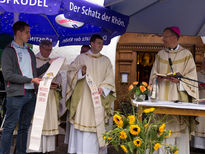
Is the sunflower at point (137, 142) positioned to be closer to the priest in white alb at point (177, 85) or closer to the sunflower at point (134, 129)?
the sunflower at point (134, 129)

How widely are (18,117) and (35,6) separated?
58.0 inches

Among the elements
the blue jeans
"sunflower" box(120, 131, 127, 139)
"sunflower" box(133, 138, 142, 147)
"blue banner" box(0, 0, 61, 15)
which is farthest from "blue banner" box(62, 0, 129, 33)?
"sunflower" box(133, 138, 142, 147)

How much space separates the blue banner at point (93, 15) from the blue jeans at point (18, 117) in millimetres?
1272

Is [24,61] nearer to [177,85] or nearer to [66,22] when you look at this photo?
[66,22]

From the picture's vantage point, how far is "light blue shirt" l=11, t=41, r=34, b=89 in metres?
3.79

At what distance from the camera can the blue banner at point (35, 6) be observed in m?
3.27

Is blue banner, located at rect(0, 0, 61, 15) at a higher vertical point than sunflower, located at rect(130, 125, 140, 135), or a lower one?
higher

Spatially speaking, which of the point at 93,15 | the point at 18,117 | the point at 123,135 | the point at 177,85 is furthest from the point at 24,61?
the point at 177,85

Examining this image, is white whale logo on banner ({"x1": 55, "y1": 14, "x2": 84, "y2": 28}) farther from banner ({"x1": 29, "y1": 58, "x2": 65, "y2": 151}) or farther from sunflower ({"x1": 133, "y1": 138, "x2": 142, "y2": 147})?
sunflower ({"x1": 133, "y1": 138, "x2": 142, "y2": 147})

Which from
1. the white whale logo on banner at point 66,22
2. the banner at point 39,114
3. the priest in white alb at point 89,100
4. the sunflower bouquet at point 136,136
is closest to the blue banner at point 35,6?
the banner at point 39,114

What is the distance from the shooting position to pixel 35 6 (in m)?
3.32

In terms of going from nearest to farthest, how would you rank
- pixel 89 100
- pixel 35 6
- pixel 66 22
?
1. pixel 35 6
2. pixel 89 100
3. pixel 66 22

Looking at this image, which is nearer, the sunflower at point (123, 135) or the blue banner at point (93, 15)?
the sunflower at point (123, 135)

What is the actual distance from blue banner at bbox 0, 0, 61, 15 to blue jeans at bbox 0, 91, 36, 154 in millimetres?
1135
